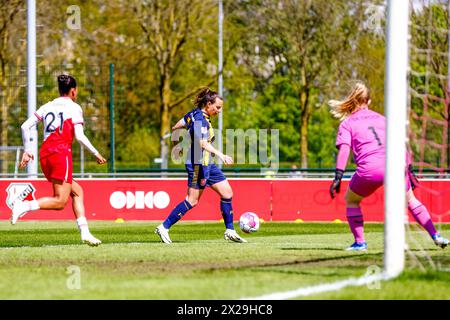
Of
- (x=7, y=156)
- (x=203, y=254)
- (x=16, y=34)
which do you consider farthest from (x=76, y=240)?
(x=16, y=34)

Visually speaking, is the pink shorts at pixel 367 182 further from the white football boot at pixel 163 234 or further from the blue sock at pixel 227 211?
the white football boot at pixel 163 234

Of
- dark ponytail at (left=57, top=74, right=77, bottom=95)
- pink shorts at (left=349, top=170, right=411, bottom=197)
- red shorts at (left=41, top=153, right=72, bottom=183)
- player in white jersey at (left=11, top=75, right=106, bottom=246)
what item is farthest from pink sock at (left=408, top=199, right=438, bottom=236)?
dark ponytail at (left=57, top=74, right=77, bottom=95)

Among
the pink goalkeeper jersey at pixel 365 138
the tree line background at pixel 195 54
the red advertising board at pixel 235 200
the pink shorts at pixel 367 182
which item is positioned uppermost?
the tree line background at pixel 195 54

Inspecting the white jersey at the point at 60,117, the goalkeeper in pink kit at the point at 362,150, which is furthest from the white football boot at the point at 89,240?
the goalkeeper in pink kit at the point at 362,150

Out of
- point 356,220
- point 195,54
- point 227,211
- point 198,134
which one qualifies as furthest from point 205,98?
point 195,54

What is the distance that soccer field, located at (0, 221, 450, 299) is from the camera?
7.60 m

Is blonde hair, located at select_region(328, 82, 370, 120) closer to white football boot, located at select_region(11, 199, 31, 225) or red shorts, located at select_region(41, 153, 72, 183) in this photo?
red shorts, located at select_region(41, 153, 72, 183)

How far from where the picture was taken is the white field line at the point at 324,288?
737cm

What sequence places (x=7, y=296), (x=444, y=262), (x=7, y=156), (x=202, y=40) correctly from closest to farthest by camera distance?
(x=7, y=296)
(x=444, y=262)
(x=7, y=156)
(x=202, y=40)

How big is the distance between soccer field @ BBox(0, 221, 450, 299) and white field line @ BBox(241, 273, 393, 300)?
4.4 inches

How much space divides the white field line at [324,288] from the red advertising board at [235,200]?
13.8 m
